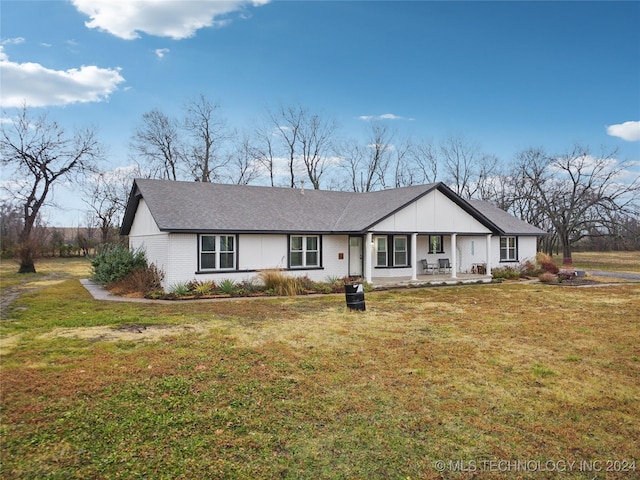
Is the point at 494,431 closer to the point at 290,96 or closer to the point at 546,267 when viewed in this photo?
the point at 546,267

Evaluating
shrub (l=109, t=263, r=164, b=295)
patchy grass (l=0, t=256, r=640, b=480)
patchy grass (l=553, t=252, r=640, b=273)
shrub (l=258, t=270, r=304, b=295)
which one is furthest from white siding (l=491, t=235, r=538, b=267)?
shrub (l=109, t=263, r=164, b=295)

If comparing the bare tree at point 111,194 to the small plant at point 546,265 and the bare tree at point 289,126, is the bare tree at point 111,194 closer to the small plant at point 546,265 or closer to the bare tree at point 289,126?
the bare tree at point 289,126

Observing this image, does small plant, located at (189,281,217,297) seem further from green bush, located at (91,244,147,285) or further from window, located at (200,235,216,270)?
green bush, located at (91,244,147,285)

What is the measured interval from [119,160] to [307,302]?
3642 centimetres

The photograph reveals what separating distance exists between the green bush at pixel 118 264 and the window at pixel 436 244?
14903 millimetres

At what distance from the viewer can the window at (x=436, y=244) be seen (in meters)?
23.5

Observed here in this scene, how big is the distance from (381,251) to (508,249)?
9.69 meters

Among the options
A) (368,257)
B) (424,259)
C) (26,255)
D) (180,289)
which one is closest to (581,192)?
(424,259)

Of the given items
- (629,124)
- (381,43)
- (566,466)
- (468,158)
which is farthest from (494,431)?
(468,158)

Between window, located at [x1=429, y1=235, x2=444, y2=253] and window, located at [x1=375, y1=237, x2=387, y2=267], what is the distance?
356cm

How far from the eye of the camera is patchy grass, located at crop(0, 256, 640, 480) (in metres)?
4.07

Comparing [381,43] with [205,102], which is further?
[205,102]

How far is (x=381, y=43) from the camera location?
20.4m

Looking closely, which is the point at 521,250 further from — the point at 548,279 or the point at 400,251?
the point at 400,251
